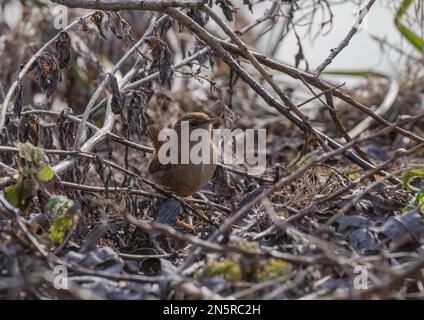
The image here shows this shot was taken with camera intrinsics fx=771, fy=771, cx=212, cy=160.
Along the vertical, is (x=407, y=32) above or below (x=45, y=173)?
above

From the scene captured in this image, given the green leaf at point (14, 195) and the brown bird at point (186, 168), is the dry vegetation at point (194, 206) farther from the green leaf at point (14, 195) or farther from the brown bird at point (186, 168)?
the brown bird at point (186, 168)

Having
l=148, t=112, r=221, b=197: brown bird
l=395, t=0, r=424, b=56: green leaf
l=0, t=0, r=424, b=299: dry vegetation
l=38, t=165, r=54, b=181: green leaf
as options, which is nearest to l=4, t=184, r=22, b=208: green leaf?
l=0, t=0, r=424, b=299: dry vegetation

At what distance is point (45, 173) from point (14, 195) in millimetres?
191

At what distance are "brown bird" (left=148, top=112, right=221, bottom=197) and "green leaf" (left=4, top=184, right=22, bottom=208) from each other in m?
1.75

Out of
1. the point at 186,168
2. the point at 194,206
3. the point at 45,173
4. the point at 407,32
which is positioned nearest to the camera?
the point at 45,173

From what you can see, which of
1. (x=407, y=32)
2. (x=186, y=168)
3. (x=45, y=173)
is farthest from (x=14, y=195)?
(x=407, y=32)

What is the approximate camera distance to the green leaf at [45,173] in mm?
3587

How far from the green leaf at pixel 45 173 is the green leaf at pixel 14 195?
12 cm

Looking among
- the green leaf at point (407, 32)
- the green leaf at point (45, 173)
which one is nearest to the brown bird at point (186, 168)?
the green leaf at point (45, 173)

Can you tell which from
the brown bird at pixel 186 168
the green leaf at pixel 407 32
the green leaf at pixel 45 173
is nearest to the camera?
the green leaf at pixel 45 173

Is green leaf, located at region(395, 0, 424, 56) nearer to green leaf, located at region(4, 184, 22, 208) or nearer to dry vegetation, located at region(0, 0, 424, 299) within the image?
dry vegetation, located at region(0, 0, 424, 299)

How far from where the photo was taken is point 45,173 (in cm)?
360

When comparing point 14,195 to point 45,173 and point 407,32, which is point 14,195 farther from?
point 407,32

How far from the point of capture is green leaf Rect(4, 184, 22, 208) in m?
3.62
